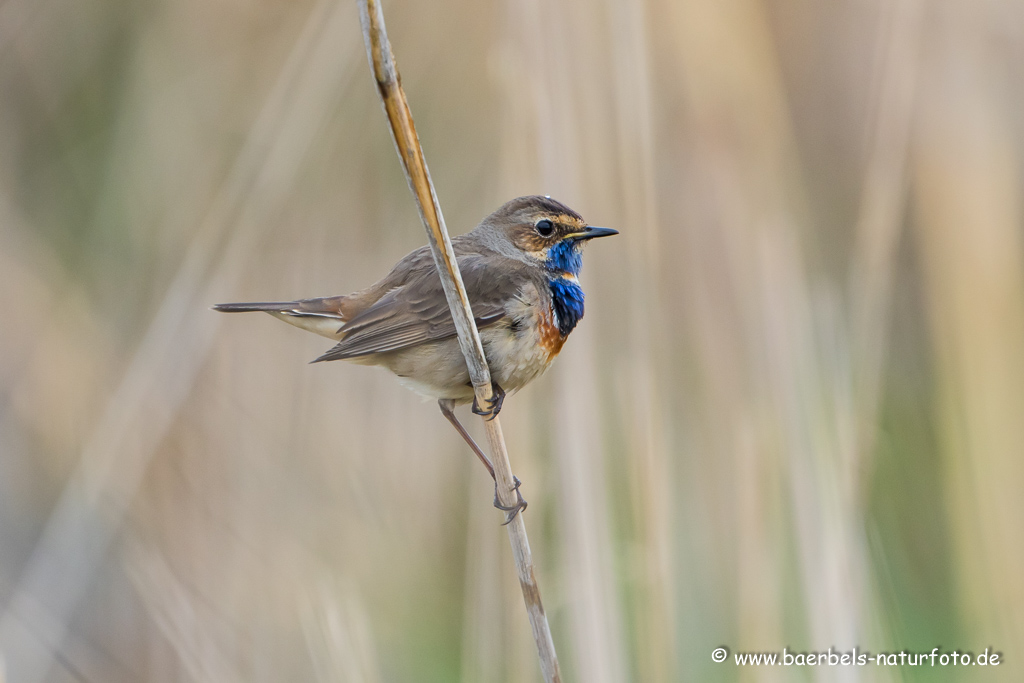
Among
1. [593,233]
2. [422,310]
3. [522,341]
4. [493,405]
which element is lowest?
[493,405]

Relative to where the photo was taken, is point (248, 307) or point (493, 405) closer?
point (493, 405)

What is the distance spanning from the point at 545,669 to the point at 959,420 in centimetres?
169

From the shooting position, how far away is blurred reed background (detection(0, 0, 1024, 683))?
2547mm

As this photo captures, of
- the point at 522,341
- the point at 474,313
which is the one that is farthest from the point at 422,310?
the point at 522,341

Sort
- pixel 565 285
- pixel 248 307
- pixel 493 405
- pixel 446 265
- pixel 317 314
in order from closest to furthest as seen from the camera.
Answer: pixel 446 265 → pixel 493 405 → pixel 248 307 → pixel 317 314 → pixel 565 285

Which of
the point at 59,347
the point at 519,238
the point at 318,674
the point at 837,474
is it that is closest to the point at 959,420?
the point at 837,474

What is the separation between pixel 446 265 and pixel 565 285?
1.06 m

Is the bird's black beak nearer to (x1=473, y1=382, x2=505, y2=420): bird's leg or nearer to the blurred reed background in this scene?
the blurred reed background

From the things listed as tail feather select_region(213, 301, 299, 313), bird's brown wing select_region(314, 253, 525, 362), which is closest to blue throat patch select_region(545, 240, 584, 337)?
bird's brown wing select_region(314, 253, 525, 362)

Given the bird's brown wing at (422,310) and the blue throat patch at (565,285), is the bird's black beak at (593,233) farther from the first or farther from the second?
the bird's brown wing at (422,310)

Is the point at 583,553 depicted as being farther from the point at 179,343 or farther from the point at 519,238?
the point at 179,343

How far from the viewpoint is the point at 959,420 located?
9.24 feet

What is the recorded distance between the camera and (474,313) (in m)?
2.59

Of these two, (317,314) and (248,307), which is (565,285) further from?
(248,307)
